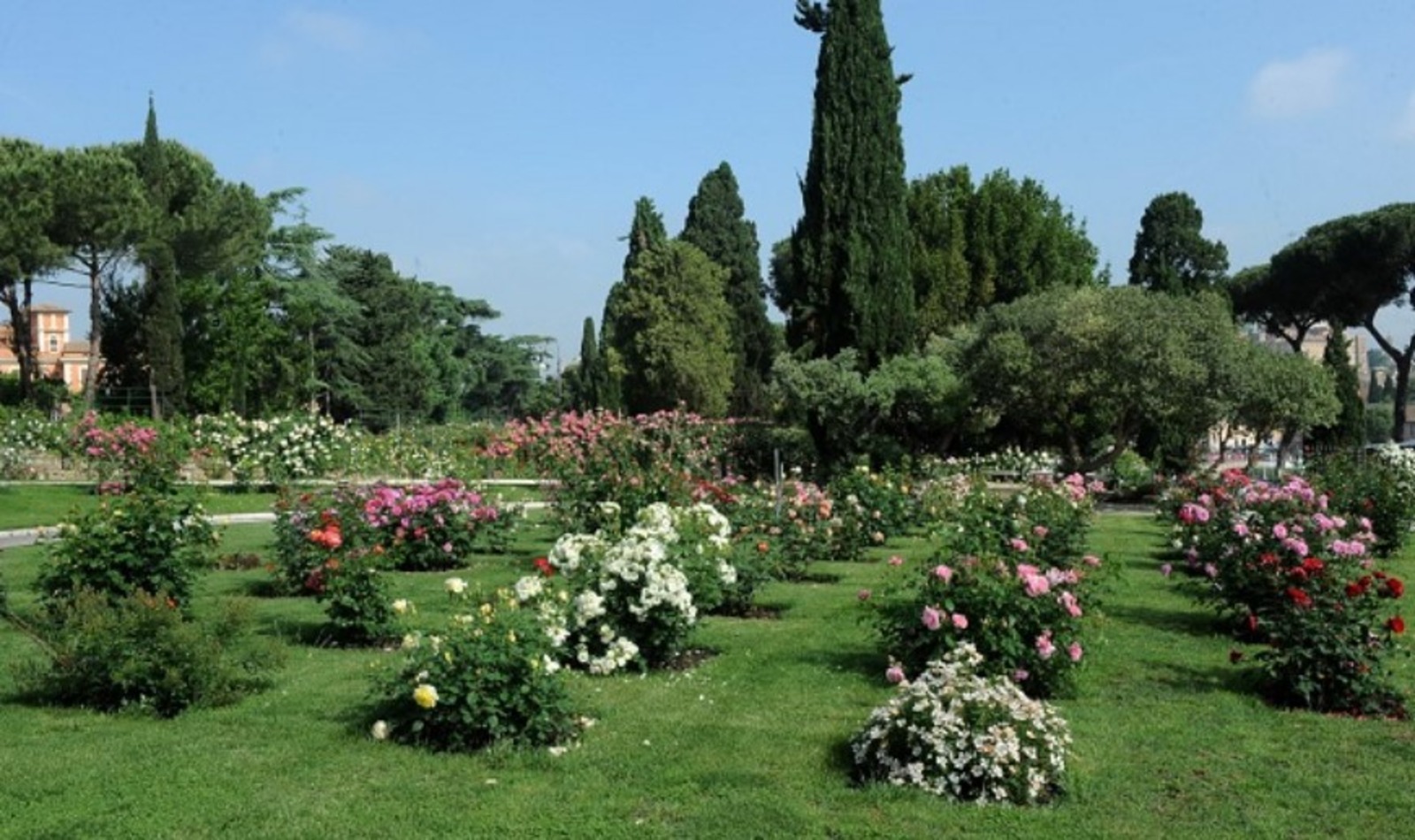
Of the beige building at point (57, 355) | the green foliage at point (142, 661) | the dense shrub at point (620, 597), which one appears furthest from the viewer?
the beige building at point (57, 355)

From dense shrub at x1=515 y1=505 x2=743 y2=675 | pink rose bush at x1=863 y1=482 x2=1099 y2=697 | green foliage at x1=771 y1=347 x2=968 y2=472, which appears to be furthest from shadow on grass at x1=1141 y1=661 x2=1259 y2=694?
green foliage at x1=771 y1=347 x2=968 y2=472

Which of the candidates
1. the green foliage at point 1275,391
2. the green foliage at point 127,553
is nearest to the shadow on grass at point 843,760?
the green foliage at point 127,553

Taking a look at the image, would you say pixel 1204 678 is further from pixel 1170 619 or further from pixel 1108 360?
pixel 1108 360

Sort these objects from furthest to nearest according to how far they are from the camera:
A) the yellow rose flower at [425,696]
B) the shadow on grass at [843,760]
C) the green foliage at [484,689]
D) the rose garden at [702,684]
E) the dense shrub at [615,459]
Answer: the dense shrub at [615,459]
the green foliage at [484,689]
the yellow rose flower at [425,696]
the shadow on grass at [843,760]
the rose garden at [702,684]

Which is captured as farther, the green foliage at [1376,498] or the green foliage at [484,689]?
the green foliage at [1376,498]

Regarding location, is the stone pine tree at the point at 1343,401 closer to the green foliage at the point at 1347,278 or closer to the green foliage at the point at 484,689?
the green foliage at the point at 1347,278

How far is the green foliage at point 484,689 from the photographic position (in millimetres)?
5379

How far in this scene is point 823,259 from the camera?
81.8 feet

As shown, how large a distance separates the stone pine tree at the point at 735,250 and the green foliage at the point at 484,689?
36527mm

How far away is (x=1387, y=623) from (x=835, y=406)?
56.6ft

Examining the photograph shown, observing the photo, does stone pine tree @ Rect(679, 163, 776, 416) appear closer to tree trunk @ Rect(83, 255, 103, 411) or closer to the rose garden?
tree trunk @ Rect(83, 255, 103, 411)

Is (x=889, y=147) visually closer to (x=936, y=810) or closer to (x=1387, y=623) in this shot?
(x=1387, y=623)

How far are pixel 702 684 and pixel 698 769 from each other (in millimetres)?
1656

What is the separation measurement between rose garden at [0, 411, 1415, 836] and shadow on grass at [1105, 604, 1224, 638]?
0.05m
